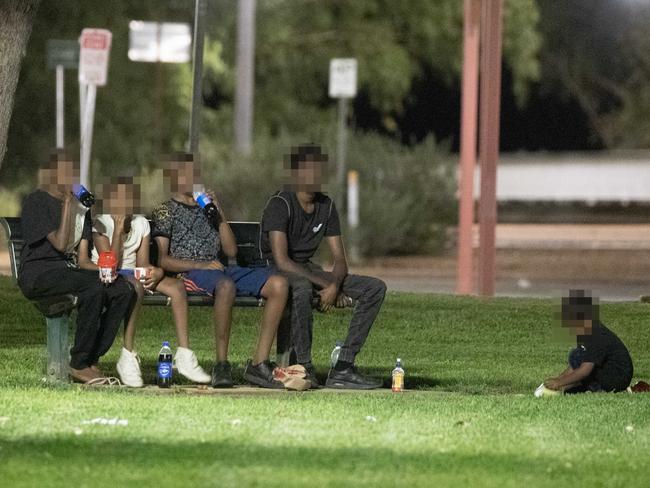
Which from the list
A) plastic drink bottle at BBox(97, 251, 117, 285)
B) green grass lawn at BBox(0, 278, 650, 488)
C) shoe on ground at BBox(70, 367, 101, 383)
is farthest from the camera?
shoe on ground at BBox(70, 367, 101, 383)

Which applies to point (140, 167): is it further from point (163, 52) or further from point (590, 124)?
point (590, 124)

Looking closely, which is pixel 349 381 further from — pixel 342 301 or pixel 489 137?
pixel 489 137

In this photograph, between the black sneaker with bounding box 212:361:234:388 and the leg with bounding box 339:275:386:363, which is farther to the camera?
the leg with bounding box 339:275:386:363

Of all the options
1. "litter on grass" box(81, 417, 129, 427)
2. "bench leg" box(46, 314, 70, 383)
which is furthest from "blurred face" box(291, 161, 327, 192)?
"litter on grass" box(81, 417, 129, 427)

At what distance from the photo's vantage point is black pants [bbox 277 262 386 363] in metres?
10.5

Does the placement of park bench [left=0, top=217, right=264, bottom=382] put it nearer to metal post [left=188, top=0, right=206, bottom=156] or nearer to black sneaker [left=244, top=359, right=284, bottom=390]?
black sneaker [left=244, top=359, right=284, bottom=390]

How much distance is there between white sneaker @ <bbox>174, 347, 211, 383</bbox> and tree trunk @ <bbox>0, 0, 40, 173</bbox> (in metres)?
1.85

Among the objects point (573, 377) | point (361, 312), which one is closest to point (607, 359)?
point (573, 377)

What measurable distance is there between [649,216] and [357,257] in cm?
1204

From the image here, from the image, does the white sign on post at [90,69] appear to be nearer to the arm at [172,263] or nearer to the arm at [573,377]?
the arm at [172,263]

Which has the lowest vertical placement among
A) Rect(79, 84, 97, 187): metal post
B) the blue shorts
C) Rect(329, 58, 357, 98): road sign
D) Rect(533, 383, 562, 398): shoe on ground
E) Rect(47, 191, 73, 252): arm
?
Rect(533, 383, 562, 398): shoe on ground

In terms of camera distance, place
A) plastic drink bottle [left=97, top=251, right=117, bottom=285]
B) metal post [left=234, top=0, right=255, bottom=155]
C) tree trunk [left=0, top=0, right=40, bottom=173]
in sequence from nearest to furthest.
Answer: plastic drink bottle [left=97, top=251, right=117, bottom=285], tree trunk [left=0, top=0, right=40, bottom=173], metal post [left=234, top=0, right=255, bottom=155]

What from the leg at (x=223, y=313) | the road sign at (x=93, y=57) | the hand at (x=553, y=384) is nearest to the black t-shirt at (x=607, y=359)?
the hand at (x=553, y=384)

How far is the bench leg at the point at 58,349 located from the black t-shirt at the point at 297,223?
1.34 metres
